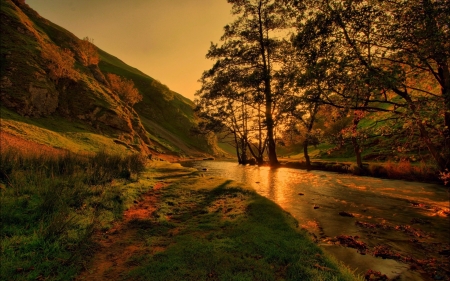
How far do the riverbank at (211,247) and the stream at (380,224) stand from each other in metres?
1.23

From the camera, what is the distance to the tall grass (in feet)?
14.8

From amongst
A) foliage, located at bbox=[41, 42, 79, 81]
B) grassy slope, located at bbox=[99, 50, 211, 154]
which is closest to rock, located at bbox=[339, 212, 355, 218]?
foliage, located at bbox=[41, 42, 79, 81]

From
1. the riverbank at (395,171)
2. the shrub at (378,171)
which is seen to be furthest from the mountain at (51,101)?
the shrub at (378,171)

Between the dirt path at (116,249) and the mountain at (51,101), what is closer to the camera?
the dirt path at (116,249)

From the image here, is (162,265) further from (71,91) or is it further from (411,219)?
(71,91)

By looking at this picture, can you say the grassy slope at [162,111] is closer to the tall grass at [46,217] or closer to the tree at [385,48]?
the tall grass at [46,217]

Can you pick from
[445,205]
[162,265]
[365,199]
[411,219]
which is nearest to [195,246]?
[162,265]

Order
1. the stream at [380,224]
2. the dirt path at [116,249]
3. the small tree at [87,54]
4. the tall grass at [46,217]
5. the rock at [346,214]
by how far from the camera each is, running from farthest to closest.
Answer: the small tree at [87,54] < the rock at [346,214] < the stream at [380,224] < the dirt path at [116,249] < the tall grass at [46,217]

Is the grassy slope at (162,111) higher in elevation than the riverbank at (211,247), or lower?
higher

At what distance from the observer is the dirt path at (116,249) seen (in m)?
4.65

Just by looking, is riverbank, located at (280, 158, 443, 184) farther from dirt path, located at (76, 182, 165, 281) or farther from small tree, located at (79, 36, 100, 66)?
small tree, located at (79, 36, 100, 66)

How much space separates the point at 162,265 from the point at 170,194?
284 inches

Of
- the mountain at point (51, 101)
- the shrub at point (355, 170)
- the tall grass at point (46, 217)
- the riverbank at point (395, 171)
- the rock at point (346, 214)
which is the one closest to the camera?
the tall grass at point (46, 217)

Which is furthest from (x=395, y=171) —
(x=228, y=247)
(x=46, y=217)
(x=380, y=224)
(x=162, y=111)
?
(x=162, y=111)
